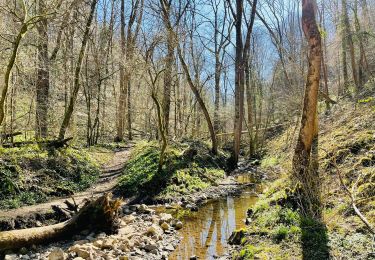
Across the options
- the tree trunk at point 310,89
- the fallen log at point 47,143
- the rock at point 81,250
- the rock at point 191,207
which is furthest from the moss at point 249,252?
the fallen log at point 47,143

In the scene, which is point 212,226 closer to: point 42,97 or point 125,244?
point 125,244

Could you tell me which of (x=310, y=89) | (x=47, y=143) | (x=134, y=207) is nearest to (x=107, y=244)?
(x=134, y=207)

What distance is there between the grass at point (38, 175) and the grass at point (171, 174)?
5.54 ft

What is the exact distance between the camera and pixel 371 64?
64.2 ft

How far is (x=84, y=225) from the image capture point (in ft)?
25.1

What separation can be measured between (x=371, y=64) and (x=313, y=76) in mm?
14600

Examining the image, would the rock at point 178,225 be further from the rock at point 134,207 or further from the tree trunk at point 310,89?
the tree trunk at point 310,89

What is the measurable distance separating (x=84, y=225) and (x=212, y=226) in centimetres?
327

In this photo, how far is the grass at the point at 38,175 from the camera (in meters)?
8.88

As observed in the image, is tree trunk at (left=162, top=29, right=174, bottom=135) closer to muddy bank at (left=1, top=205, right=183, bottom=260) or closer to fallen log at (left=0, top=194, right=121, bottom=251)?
muddy bank at (left=1, top=205, right=183, bottom=260)

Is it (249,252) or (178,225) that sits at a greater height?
(249,252)

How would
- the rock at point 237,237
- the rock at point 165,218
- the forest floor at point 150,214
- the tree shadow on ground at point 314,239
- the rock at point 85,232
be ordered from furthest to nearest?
the rock at point 165,218 → the rock at point 85,232 → the rock at point 237,237 → the forest floor at point 150,214 → the tree shadow on ground at point 314,239

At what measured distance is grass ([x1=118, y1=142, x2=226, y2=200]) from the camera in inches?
445

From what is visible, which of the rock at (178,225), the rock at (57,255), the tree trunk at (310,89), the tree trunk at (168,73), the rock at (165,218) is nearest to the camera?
the rock at (57,255)
